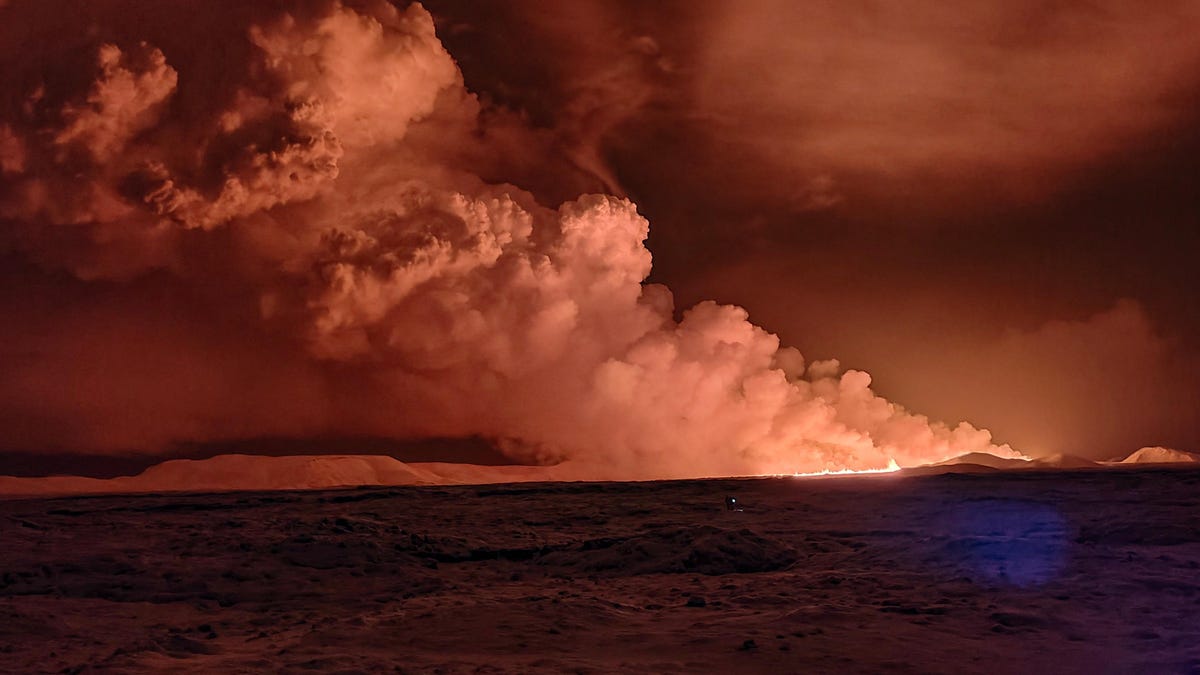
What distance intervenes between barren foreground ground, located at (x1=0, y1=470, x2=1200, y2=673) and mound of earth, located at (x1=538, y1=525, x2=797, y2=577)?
0.04 meters

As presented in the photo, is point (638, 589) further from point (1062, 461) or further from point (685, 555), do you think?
point (1062, 461)

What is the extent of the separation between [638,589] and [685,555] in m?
1.76

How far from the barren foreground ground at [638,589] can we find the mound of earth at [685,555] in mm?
44

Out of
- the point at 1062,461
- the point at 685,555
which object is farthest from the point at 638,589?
the point at 1062,461

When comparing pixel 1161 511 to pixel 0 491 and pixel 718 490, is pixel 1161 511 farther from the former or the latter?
pixel 0 491

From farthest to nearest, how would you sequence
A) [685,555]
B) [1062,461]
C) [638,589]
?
[1062,461] → [685,555] → [638,589]

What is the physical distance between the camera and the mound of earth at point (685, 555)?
13547 mm

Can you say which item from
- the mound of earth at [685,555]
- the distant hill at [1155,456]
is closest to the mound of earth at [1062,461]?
the distant hill at [1155,456]

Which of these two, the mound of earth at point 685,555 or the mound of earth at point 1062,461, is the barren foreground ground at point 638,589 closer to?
the mound of earth at point 685,555

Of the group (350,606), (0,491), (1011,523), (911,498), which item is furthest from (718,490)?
(0,491)

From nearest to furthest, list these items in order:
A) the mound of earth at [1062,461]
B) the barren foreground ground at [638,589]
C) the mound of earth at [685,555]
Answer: the barren foreground ground at [638,589]
the mound of earth at [685,555]
the mound of earth at [1062,461]

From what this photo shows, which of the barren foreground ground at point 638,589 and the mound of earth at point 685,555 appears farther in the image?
the mound of earth at point 685,555

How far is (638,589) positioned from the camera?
478 inches

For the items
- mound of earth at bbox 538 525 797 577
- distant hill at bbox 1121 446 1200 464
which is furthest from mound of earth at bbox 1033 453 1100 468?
mound of earth at bbox 538 525 797 577
